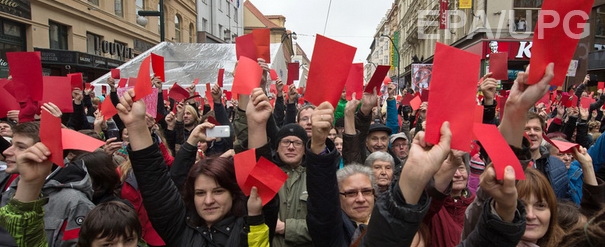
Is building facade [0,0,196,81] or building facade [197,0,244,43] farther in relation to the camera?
building facade [197,0,244,43]

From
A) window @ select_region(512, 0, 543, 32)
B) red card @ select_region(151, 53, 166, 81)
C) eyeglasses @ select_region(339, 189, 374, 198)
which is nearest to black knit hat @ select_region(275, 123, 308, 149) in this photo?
eyeglasses @ select_region(339, 189, 374, 198)

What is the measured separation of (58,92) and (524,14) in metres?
24.5

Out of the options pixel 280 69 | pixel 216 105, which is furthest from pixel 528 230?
pixel 280 69

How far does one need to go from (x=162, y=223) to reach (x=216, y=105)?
2293 mm

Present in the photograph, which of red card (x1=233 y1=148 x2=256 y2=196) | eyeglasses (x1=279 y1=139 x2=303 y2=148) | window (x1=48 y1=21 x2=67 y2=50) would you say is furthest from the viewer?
window (x1=48 y1=21 x2=67 y2=50)

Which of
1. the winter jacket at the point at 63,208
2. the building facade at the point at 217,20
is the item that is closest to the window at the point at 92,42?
the building facade at the point at 217,20

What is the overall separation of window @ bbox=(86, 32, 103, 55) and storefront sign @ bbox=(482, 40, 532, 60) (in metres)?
18.5

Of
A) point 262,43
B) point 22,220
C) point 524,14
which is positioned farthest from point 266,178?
point 524,14

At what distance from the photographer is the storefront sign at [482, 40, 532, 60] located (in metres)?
21.8

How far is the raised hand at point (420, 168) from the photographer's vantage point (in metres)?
1.29

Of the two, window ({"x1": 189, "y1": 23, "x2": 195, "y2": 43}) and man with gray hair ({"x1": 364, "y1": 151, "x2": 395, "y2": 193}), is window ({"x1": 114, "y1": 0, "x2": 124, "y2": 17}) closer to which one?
window ({"x1": 189, "y1": 23, "x2": 195, "y2": 43})

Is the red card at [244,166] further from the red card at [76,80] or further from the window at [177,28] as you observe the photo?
the window at [177,28]

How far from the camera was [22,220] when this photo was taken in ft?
6.08

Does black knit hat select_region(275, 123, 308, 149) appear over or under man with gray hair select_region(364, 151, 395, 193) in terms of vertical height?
over
